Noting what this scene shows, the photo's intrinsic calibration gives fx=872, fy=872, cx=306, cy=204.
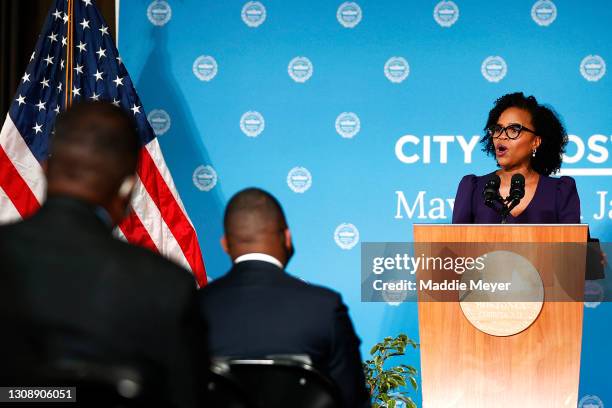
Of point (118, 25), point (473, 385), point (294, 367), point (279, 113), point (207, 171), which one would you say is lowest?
point (473, 385)

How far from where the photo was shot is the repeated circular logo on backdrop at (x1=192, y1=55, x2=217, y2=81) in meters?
5.73

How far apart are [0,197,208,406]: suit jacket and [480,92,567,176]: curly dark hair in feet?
11.2

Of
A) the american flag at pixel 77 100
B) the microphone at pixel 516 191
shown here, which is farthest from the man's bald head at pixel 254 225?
the american flag at pixel 77 100

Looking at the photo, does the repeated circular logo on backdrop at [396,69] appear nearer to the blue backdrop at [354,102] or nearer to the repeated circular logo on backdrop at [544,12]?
the blue backdrop at [354,102]

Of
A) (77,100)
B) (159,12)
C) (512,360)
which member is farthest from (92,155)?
(159,12)

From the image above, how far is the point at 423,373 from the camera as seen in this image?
3.27 m

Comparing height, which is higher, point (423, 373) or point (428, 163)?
point (428, 163)

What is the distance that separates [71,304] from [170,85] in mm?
4506

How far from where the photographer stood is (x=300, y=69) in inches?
224

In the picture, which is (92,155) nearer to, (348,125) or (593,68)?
(348,125)

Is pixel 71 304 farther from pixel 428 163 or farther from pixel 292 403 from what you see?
pixel 428 163

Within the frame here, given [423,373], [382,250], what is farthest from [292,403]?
[382,250]

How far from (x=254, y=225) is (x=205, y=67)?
357 cm

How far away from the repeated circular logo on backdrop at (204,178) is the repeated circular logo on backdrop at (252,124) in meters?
0.34
